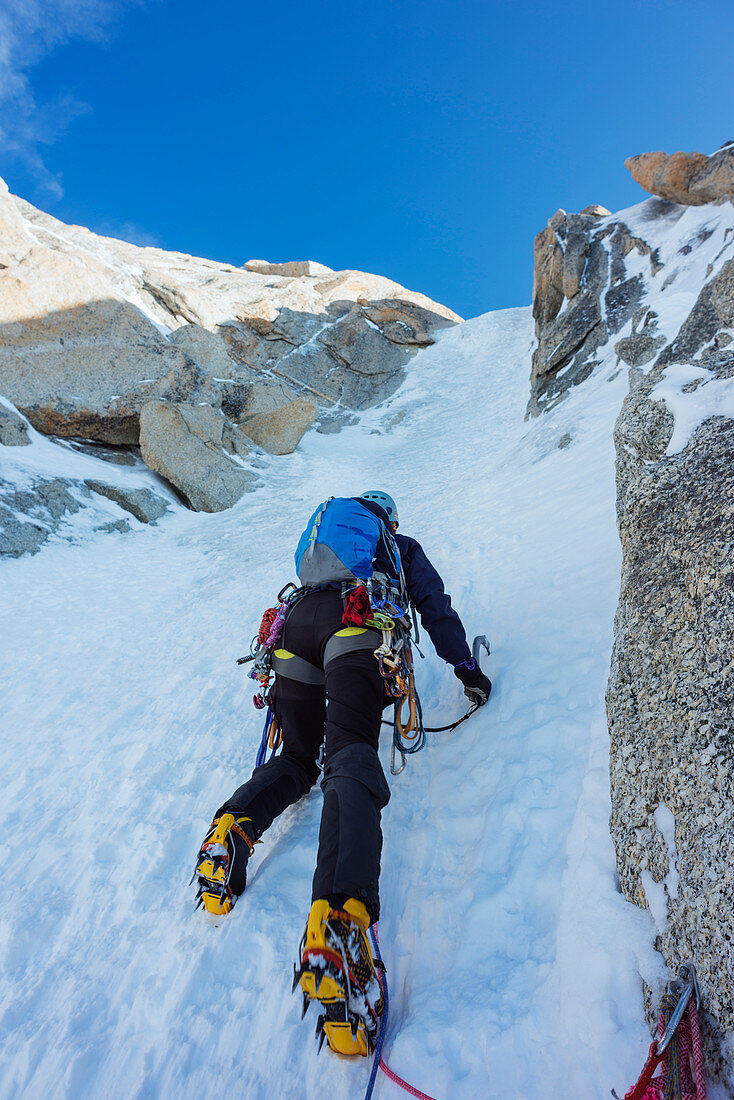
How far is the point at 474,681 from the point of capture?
139 inches

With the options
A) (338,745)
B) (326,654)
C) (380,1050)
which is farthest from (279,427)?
(380,1050)

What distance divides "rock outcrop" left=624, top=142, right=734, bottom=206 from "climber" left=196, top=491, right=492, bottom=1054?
16773 millimetres

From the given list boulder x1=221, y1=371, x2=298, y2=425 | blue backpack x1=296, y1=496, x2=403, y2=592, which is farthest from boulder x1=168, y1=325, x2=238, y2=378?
blue backpack x1=296, y1=496, x2=403, y2=592

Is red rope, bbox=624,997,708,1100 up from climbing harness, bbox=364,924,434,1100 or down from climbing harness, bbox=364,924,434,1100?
up

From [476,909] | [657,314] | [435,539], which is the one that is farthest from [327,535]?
[657,314]

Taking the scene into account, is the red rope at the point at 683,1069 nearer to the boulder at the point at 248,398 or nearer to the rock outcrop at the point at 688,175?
the boulder at the point at 248,398

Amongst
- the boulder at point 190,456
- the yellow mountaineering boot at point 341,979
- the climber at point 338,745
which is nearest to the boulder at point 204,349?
the boulder at point 190,456

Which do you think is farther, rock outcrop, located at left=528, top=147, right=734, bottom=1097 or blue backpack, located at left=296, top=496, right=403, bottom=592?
blue backpack, located at left=296, top=496, right=403, bottom=592

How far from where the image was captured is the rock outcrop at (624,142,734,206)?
13.8 metres

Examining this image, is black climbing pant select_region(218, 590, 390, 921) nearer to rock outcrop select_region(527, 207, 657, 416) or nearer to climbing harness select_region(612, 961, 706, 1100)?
climbing harness select_region(612, 961, 706, 1100)

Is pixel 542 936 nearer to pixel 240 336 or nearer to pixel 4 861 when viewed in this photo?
→ pixel 4 861

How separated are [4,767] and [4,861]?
3.53 ft

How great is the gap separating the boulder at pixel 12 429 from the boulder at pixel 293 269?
35.5 metres

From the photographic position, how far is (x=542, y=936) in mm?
2051
